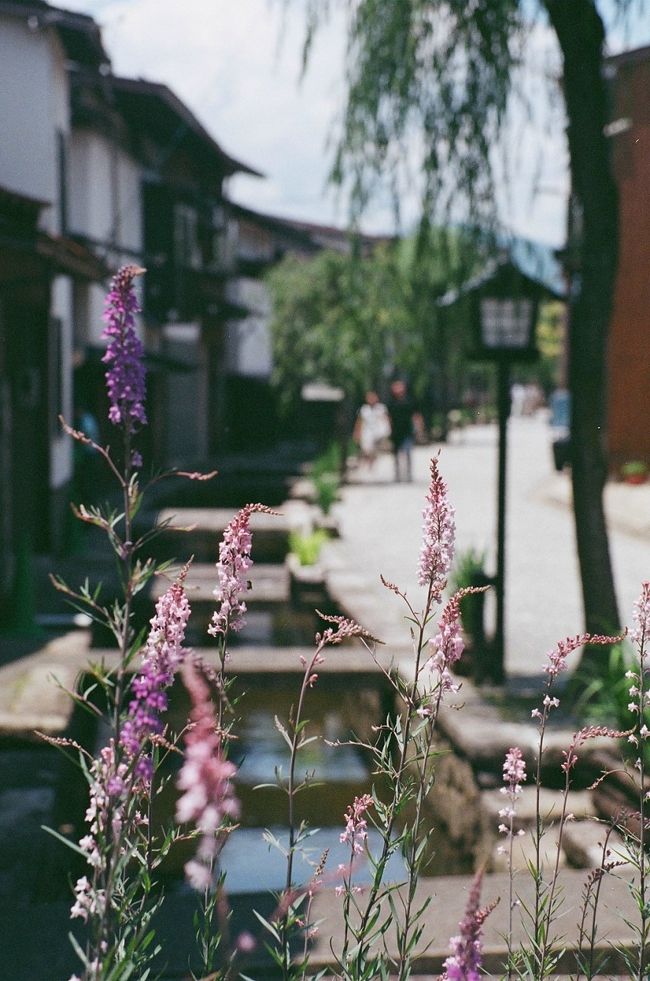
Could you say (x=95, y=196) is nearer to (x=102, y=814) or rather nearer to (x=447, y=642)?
(x=447, y=642)

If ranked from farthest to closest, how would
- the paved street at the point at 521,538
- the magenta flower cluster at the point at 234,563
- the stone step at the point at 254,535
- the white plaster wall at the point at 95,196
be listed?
the white plaster wall at the point at 95,196 → the stone step at the point at 254,535 → the paved street at the point at 521,538 → the magenta flower cluster at the point at 234,563

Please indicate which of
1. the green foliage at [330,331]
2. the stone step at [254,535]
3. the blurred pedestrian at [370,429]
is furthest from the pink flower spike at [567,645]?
the blurred pedestrian at [370,429]

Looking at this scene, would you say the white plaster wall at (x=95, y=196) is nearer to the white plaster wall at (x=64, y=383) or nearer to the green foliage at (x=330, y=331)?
the white plaster wall at (x=64, y=383)

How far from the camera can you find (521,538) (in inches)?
701

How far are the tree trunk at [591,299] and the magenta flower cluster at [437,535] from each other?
5.67 metres

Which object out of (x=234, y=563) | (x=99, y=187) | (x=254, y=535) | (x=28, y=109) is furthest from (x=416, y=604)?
(x=99, y=187)

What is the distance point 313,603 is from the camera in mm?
12734

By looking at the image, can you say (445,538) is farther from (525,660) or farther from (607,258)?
(525,660)

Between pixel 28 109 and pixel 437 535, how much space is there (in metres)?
14.5

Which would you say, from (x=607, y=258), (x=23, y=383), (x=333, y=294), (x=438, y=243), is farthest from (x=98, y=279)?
(x=333, y=294)

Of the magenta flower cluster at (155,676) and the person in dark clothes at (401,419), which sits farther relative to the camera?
the person in dark clothes at (401,419)

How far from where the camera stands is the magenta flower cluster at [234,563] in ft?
6.38

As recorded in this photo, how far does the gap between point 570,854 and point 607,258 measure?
12.8 ft

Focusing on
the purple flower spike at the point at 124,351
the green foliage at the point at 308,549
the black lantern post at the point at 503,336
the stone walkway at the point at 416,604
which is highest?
the black lantern post at the point at 503,336
